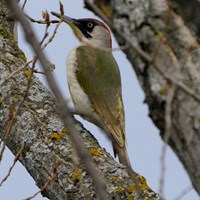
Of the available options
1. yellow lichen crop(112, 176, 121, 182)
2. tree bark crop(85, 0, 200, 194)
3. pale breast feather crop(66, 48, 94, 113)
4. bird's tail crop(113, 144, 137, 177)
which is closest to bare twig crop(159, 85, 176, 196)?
tree bark crop(85, 0, 200, 194)

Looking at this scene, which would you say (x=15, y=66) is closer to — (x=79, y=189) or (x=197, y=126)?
(x=79, y=189)

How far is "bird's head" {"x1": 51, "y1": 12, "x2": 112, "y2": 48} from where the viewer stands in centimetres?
702

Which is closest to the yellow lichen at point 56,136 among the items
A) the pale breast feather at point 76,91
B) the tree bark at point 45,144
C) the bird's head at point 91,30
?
the tree bark at point 45,144

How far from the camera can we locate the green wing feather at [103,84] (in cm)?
600

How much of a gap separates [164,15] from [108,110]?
3684 mm

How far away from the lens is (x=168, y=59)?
2.42 m

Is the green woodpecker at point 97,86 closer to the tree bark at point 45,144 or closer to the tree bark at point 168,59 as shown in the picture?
the tree bark at point 45,144

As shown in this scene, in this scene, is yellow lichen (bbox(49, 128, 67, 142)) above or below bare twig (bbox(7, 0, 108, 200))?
above

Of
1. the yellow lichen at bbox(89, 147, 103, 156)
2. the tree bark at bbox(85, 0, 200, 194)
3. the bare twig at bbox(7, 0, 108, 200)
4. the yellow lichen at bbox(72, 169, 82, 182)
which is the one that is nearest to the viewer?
the bare twig at bbox(7, 0, 108, 200)

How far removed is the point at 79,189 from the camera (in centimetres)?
405

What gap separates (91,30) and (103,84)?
0.96m

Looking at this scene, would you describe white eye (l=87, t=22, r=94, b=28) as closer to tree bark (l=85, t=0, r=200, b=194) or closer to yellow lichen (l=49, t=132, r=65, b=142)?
yellow lichen (l=49, t=132, r=65, b=142)

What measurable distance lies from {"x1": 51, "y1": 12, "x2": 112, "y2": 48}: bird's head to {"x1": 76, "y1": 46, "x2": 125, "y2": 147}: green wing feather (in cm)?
53

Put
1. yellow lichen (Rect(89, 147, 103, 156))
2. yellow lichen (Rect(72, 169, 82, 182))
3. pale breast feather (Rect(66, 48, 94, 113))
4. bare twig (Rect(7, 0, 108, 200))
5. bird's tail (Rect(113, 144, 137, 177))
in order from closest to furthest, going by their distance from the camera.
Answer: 1. bare twig (Rect(7, 0, 108, 200))
2. yellow lichen (Rect(72, 169, 82, 182))
3. yellow lichen (Rect(89, 147, 103, 156))
4. bird's tail (Rect(113, 144, 137, 177))
5. pale breast feather (Rect(66, 48, 94, 113))
